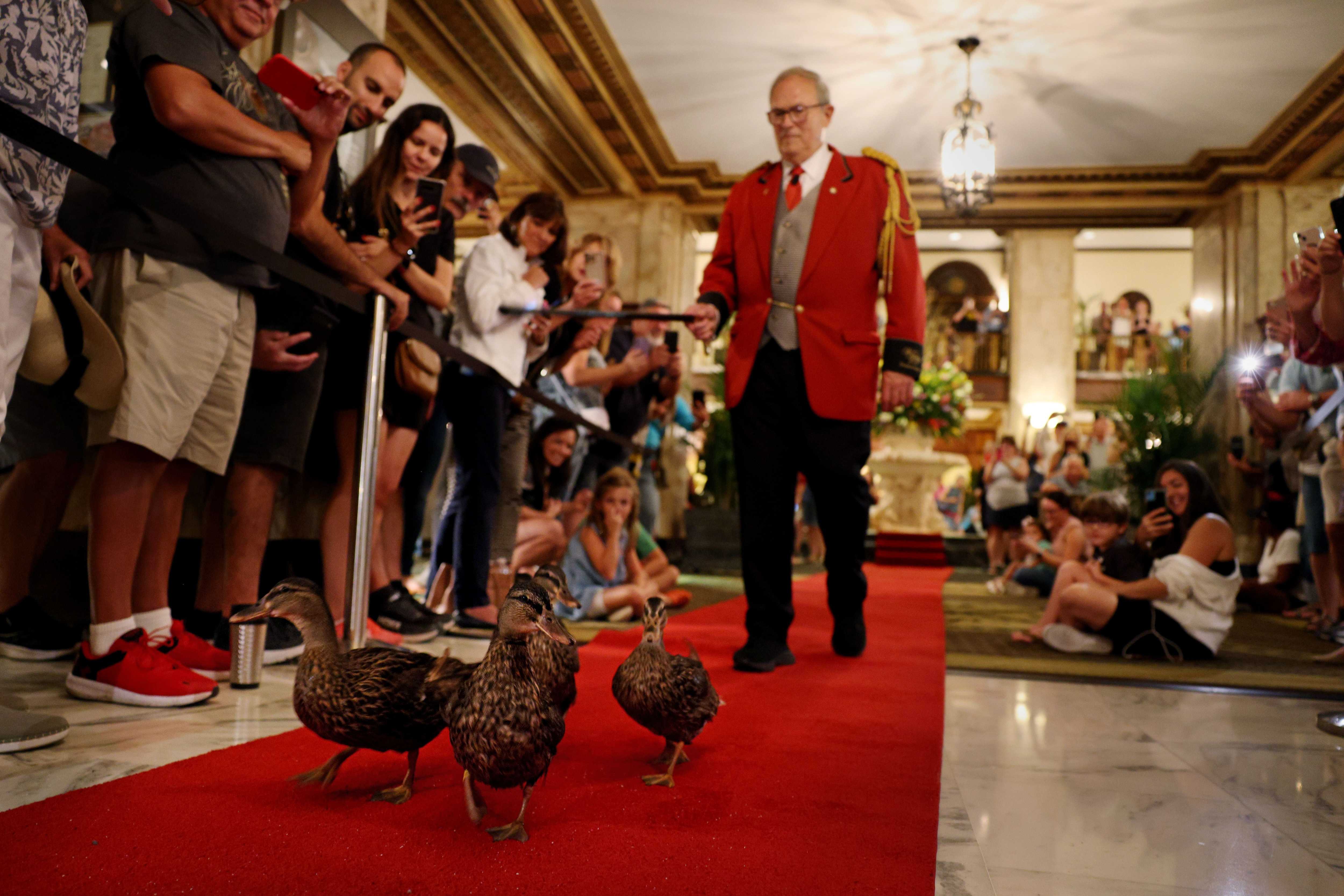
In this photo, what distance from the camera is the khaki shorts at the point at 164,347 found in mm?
1950

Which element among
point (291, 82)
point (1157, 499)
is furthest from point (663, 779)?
point (1157, 499)

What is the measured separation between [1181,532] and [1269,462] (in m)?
3.10

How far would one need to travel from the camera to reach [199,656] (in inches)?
87.6

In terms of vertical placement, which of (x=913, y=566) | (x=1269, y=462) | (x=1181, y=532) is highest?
(x=1269, y=462)

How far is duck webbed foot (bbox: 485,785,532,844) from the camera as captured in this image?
3.94 feet

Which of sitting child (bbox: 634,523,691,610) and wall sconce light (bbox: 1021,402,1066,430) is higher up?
wall sconce light (bbox: 1021,402,1066,430)

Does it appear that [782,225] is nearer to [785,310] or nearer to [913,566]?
[785,310]

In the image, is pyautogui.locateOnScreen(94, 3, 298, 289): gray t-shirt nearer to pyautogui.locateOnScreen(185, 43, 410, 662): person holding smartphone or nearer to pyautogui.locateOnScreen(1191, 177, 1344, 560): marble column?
pyautogui.locateOnScreen(185, 43, 410, 662): person holding smartphone

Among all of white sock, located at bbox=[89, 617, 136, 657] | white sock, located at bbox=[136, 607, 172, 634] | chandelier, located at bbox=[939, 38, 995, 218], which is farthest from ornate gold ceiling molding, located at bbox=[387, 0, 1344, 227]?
white sock, located at bbox=[89, 617, 136, 657]

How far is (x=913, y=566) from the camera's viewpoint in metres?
10.1

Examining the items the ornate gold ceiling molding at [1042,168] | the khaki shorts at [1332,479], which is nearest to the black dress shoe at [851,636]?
the khaki shorts at [1332,479]

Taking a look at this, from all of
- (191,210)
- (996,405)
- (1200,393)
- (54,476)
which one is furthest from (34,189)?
(996,405)

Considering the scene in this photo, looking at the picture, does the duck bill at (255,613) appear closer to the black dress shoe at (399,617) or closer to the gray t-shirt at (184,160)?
the gray t-shirt at (184,160)

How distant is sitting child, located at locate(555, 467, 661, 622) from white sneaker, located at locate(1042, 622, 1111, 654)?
1780 mm
